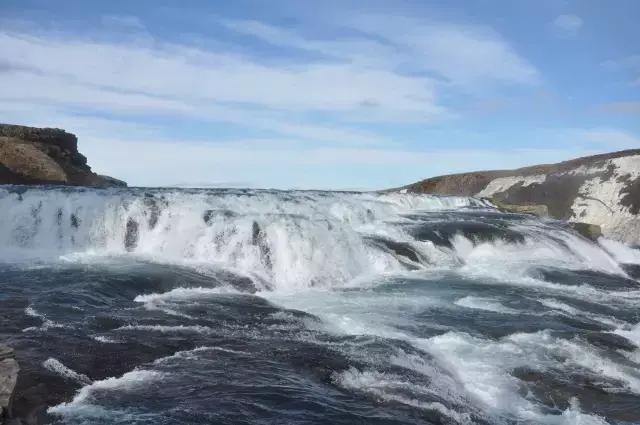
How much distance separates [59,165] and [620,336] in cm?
5897

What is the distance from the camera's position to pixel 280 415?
244 inches

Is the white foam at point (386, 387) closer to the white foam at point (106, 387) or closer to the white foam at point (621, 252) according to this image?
the white foam at point (106, 387)

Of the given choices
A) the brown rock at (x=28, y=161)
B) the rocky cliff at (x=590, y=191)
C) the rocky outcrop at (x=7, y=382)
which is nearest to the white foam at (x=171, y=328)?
the rocky outcrop at (x=7, y=382)

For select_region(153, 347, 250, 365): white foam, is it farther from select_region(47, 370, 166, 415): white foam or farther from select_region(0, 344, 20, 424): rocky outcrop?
select_region(0, 344, 20, 424): rocky outcrop

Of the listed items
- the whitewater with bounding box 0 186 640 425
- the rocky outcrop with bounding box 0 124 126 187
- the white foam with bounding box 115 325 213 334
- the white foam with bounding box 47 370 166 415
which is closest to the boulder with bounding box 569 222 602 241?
the whitewater with bounding box 0 186 640 425

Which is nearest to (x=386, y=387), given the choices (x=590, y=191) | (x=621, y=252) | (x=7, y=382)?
(x=7, y=382)

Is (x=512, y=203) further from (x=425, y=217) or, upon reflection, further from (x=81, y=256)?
(x=81, y=256)

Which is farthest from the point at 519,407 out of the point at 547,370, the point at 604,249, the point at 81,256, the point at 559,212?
the point at 559,212

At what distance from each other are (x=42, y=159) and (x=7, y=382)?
2222 inches

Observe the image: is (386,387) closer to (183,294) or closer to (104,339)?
(104,339)

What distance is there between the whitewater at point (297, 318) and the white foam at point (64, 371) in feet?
0.10

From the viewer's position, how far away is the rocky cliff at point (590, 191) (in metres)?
34.2

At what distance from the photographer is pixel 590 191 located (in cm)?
3794

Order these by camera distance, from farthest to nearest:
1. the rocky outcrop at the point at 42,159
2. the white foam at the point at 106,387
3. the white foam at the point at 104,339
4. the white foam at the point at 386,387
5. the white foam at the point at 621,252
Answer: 1. the rocky outcrop at the point at 42,159
2. the white foam at the point at 621,252
3. the white foam at the point at 104,339
4. the white foam at the point at 386,387
5. the white foam at the point at 106,387
